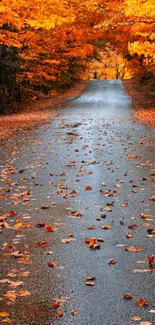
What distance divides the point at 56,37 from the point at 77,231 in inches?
1049

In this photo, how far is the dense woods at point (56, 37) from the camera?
57.0ft

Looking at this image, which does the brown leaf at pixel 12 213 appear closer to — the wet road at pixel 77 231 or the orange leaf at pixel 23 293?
the wet road at pixel 77 231

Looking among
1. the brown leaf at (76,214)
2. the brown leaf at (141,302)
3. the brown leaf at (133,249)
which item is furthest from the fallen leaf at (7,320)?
the brown leaf at (76,214)

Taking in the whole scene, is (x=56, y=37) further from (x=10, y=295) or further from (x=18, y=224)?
(x=10, y=295)

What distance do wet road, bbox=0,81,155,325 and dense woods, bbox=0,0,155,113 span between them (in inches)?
253

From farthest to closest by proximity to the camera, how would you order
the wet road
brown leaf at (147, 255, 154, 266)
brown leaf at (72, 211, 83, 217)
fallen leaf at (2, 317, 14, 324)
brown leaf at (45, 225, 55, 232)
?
brown leaf at (72, 211, 83, 217) → brown leaf at (45, 225, 55, 232) → brown leaf at (147, 255, 154, 266) → the wet road → fallen leaf at (2, 317, 14, 324)

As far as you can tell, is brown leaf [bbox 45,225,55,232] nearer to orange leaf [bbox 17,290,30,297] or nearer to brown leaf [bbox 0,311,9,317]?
orange leaf [bbox 17,290,30,297]

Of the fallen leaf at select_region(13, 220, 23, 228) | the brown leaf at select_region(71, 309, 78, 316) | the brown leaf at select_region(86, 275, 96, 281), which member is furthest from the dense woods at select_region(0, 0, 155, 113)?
the brown leaf at select_region(71, 309, 78, 316)

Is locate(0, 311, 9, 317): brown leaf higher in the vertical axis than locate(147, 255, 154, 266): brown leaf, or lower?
higher

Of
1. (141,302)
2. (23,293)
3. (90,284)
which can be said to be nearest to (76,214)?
A: (90,284)

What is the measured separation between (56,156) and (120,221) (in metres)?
5.63

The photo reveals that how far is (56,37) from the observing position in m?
30.9

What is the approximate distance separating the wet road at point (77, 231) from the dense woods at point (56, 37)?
6.43 metres

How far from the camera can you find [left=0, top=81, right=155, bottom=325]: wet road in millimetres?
4070
